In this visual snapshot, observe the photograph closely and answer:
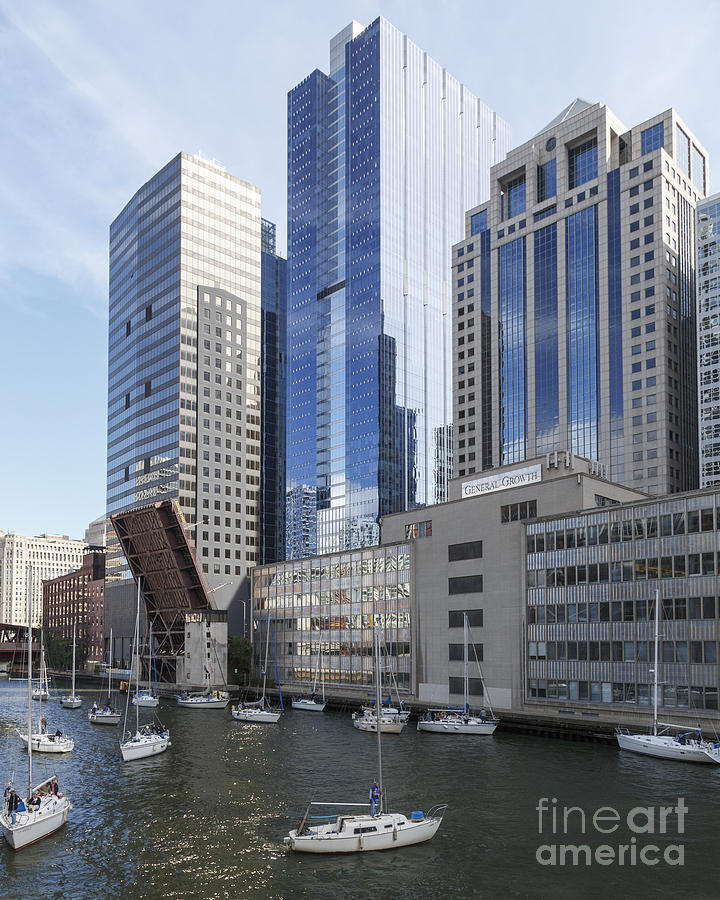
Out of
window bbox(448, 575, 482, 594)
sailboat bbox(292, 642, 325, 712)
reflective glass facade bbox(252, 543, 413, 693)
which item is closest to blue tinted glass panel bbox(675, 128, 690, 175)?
reflective glass facade bbox(252, 543, 413, 693)

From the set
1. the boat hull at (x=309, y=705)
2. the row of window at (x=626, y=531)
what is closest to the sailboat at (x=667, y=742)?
the row of window at (x=626, y=531)

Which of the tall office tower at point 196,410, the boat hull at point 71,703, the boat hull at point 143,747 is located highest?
the tall office tower at point 196,410

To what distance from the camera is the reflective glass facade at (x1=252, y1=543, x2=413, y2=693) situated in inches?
4813

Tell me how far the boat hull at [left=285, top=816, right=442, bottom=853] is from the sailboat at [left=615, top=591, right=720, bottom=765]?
114ft

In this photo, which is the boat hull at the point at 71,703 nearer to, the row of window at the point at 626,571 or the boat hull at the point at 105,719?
the boat hull at the point at 105,719

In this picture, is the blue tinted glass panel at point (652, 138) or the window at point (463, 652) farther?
the blue tinted glass panel at point (652, 138)

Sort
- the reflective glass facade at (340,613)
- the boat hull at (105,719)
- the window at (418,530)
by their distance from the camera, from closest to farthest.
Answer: the boat hull at (105,719), the window at (418,530), the reflective glass facade at (340,613)

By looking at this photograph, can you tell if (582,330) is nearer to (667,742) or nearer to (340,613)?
(340,613)

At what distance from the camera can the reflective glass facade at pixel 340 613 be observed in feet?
401

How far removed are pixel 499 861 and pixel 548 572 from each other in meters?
57.2

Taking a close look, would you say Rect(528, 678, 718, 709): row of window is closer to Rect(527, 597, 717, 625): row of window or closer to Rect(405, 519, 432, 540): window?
Rect(527, 597, 717, 625): row of window

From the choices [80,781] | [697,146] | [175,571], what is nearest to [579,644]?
[80,781]

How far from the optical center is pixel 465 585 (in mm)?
111250

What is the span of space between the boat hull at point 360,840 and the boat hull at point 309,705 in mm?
72866
